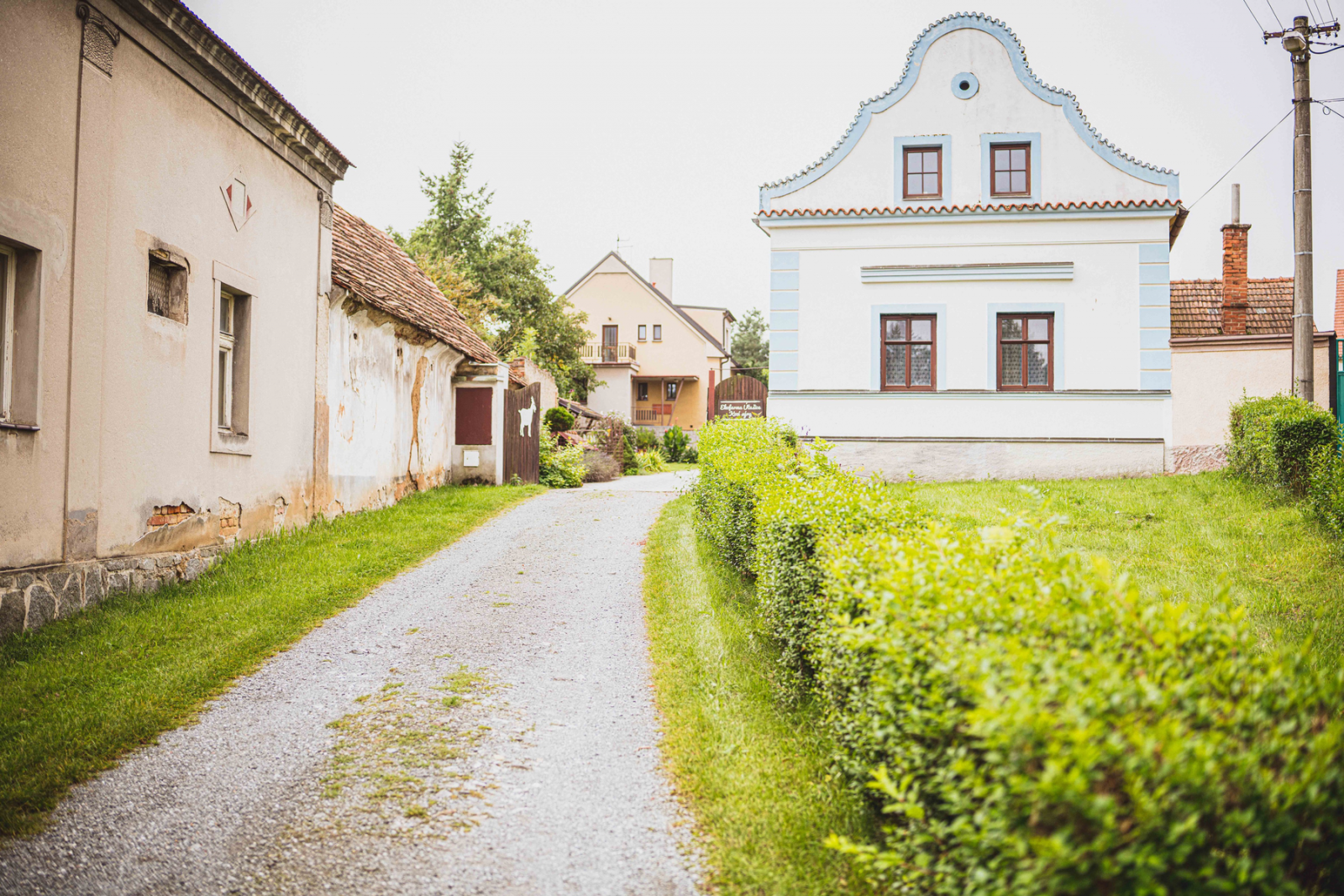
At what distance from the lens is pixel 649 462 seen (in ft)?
94.9

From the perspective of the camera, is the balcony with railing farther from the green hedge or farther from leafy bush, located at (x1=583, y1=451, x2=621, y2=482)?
the green hedge

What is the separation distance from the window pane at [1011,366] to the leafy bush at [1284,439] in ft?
13.7

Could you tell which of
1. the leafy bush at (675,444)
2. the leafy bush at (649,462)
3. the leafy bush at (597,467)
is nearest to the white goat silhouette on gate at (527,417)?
the leafy bush at (597,467)

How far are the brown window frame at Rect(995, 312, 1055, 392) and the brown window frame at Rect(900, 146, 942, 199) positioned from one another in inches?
107

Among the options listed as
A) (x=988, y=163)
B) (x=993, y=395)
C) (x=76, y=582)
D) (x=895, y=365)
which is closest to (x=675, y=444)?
(x=895, y=365)

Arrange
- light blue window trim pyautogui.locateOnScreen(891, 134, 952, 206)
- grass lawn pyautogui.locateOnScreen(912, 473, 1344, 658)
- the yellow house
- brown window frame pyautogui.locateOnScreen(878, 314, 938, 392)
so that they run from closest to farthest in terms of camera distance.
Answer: grass lawn pyautogui.locateOnScreen(912, 473, 1344, 658), brown window frame pyautogui.locateOnScreen(878, 314, 938, 392), light blue window trim pyautogui.locateOnScreen(891, 134, 952, 206), the yellow house

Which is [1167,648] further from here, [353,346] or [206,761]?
[353,346]

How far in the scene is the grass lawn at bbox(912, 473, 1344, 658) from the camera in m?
7.21

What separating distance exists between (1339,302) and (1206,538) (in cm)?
2984

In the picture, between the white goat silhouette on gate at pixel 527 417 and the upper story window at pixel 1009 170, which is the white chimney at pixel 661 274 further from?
the upper story window at pixel 1009 170

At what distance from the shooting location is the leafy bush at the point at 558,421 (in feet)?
78.7

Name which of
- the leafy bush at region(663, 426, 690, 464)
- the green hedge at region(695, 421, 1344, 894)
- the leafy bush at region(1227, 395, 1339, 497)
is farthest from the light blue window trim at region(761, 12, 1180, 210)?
the leafy bush at region(663, 426, 690, 464)

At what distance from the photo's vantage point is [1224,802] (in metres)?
1.90

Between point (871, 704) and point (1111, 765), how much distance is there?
134 centimetres
